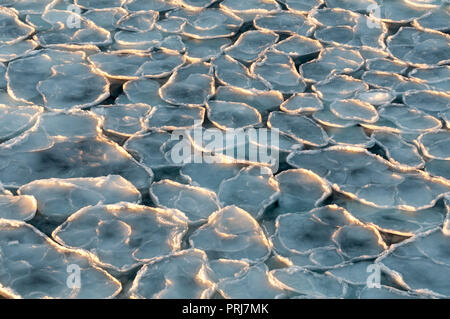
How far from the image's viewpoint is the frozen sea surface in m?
1.19

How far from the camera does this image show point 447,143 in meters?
1.49

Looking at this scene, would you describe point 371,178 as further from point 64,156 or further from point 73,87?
point 73,87

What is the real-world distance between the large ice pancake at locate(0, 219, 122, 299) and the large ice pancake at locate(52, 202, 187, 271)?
1.0 inches

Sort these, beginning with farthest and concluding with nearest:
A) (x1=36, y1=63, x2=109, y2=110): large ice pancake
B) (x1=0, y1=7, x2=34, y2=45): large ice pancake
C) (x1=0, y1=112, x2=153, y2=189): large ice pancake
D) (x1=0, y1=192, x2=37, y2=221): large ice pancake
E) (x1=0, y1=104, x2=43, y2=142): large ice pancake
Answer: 1. (x1=0, y1=7, x2=34, y2=45): large ice pancake
2. (x1=36, y1=63, x2=109, y2=110): large ice pancake
3. (x1=0, y1=104, x2=43, y2=142): large ice pancake
4. (x1=0, y1=112, x2=153, y2=189): large ice pancake
5. (x1=0, y1=192, x2=37, y2=221): large ice pancake

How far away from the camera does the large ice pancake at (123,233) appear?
121cm

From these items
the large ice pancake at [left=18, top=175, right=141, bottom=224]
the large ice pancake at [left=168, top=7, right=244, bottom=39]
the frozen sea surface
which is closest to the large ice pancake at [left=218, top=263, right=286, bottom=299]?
the frozen sea surface

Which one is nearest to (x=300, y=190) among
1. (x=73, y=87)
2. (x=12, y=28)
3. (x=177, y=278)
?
(x=177, y=278)

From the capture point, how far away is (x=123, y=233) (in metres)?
1.26

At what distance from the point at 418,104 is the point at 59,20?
990 millimetres

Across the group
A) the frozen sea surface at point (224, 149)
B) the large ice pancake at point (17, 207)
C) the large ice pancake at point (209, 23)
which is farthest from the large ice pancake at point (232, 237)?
the large ice pancake at point (209, 23)

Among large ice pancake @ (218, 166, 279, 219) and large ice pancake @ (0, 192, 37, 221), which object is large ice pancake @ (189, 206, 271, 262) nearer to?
large ice pancake @ (218, 166, 279, 219)

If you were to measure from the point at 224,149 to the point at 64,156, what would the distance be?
331 mm

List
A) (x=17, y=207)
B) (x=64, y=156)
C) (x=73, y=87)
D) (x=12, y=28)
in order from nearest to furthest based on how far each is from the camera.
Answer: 1. (x=17, y=207)
2. (x=64, y=156)
3. (x=73, y=87)
4. (x=12, y=28)
